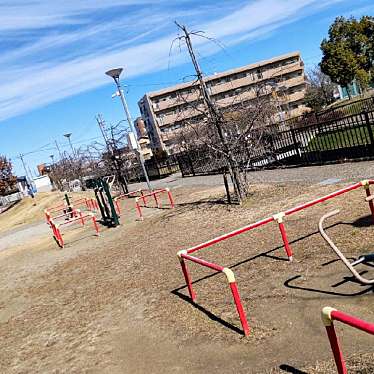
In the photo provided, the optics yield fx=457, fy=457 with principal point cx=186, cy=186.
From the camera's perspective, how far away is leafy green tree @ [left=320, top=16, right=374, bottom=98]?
122ft

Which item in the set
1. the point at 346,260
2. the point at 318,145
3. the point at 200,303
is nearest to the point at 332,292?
the point at 346,260

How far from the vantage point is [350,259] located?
227 inches

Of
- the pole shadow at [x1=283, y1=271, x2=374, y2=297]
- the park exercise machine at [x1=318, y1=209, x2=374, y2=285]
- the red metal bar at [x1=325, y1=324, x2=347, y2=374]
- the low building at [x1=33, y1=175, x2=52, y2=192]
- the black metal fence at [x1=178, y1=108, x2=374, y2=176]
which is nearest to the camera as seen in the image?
the red metal bar at [x1=325, y1=324, x2=347, y2=374]

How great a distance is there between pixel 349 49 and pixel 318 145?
26684 millimetres

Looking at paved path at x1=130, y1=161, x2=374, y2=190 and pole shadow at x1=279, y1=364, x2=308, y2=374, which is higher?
paved path at x1=130, y1=161, x2=374, y2=190

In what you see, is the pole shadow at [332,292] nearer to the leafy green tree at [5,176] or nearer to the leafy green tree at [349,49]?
the leafy green tree at [349,49]

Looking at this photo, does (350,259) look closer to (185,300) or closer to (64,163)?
(185,300)

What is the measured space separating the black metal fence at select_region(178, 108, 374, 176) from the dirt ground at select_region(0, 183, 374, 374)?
102 inches

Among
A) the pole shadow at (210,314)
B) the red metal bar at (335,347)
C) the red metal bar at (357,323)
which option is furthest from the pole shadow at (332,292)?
the red metal bar at (357,323)

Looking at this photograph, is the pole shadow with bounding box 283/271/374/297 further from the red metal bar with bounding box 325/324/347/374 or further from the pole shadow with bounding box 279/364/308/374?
the red metal bar with bounding box 325/324/347/374

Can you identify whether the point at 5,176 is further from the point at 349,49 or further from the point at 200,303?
the point at 200,303

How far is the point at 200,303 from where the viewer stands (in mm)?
5875

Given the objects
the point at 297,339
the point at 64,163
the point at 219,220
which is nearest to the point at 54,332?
the point at 297,339

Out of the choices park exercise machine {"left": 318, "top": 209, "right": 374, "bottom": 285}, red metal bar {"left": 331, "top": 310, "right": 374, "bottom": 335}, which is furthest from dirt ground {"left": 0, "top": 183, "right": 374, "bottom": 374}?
red metal bar {"left": 331, "top": 310, "right": 374, "bottom": 335}
